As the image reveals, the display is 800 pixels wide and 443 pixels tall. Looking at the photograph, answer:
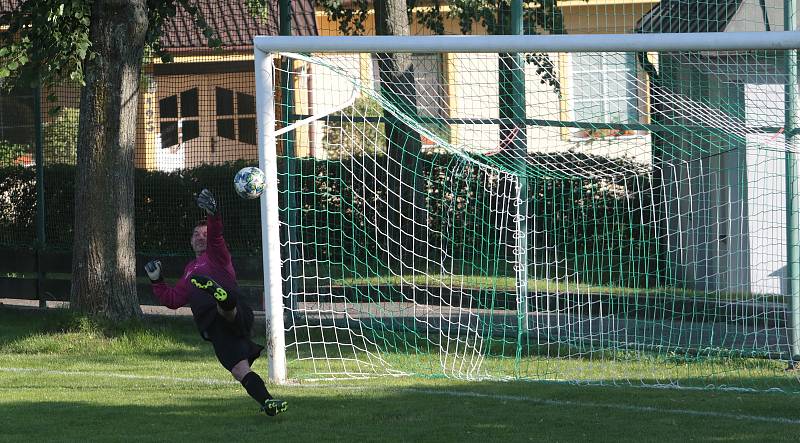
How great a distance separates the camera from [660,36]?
8.00 m

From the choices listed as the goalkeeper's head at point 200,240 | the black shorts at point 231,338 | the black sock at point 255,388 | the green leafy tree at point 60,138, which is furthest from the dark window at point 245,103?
the black sock at point 255,388

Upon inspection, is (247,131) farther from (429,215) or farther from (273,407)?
(273,407)

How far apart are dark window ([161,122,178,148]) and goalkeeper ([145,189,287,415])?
8368 mm

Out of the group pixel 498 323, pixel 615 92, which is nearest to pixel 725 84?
pixel 615 92

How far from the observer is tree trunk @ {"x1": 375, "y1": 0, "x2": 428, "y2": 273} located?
40.6 ft

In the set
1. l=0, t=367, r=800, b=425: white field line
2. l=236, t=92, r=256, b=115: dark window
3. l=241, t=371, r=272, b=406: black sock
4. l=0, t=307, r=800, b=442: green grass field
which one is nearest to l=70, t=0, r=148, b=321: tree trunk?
l=0, t=307, r=800, b=442: green grass field

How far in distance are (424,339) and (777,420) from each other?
4.71m

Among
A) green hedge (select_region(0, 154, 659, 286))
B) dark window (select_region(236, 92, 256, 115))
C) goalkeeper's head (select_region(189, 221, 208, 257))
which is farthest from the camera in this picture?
dark window (select_region(236, 92, 256, 115))

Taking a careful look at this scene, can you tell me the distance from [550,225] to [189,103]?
5.45m

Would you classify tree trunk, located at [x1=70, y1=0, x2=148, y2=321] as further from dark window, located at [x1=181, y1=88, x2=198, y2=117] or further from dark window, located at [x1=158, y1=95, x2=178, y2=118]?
dark window, located at [x1=158, y1=95, x2=178, y2=118]

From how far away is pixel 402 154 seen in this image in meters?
13.6

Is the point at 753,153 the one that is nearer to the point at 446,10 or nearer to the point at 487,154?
the point at 487,154

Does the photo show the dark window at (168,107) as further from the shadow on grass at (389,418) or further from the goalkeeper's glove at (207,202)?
the goalkeeper's glove at (207,202)

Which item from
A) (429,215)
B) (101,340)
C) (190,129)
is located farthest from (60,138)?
(429,215)
